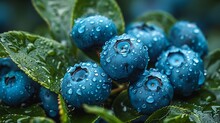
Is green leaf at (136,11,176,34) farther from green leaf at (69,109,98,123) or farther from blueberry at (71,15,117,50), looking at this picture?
green leaf at (69,109,98,123)

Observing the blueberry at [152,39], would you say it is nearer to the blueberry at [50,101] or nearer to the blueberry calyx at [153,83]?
the blueberry calyx at [153,83]

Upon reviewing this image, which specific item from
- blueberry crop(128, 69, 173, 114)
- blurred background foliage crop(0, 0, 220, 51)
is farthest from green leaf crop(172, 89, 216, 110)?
blurred background foliage crop(0, 0, 220, 51)

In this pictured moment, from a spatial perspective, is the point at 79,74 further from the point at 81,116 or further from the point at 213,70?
the point at 213,70

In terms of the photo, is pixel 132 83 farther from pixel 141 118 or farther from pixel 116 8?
pixel 116 8

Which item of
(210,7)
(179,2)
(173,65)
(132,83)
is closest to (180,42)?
(173,65)

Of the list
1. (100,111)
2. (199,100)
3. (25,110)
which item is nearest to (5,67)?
(25,110)

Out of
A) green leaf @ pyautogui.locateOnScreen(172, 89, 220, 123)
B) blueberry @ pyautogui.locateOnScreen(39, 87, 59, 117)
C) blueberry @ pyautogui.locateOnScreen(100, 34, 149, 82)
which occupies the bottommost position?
green leaf @ pyautogui.locateOnScreen(172, 89, 220, 123)
